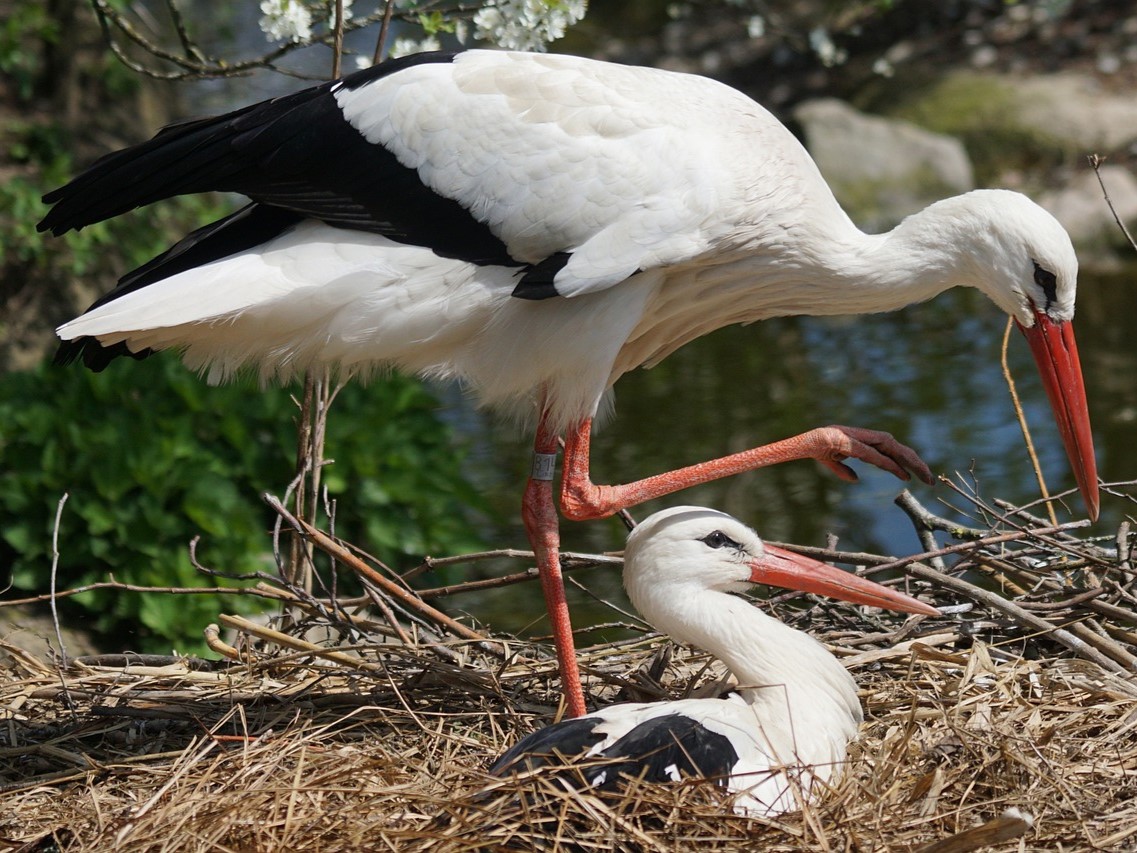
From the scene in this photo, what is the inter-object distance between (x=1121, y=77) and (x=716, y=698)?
10.3 meters

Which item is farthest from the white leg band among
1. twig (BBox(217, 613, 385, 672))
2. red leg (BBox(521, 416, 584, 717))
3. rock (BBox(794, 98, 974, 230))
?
rock (BBox(794, 98, 974, 230))

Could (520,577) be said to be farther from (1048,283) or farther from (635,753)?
(1048,283)

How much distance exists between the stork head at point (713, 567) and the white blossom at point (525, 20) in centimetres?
167

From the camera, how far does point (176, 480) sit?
20.1 ft

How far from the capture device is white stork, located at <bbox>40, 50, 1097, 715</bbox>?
13.4 ft

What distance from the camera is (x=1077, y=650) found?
4273mm

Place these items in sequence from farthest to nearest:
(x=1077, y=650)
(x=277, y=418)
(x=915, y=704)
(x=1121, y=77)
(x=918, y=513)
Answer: (x=1121, y=77)
(x=277, y=418)
(x=918, y=513)
(x=1077, y=650)
(x=915, y=704)

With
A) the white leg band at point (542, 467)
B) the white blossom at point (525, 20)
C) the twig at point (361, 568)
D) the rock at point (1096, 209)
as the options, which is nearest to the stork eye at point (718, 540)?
the white leg band at point (542, 467)

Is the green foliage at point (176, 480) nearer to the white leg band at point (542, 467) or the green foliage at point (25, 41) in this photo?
the white leg band at point (542, 467)

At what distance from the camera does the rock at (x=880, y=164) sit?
11742 mm

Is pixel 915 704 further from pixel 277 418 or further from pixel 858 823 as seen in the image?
pixel 277 418

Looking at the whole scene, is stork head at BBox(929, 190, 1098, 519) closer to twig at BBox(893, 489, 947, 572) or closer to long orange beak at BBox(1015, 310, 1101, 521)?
long orange beak at BBox(1015, 310, 1101, 521)

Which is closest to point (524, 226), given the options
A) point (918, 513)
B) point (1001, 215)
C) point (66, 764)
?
point (1001, 215)

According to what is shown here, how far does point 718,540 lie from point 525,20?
1.83 m
